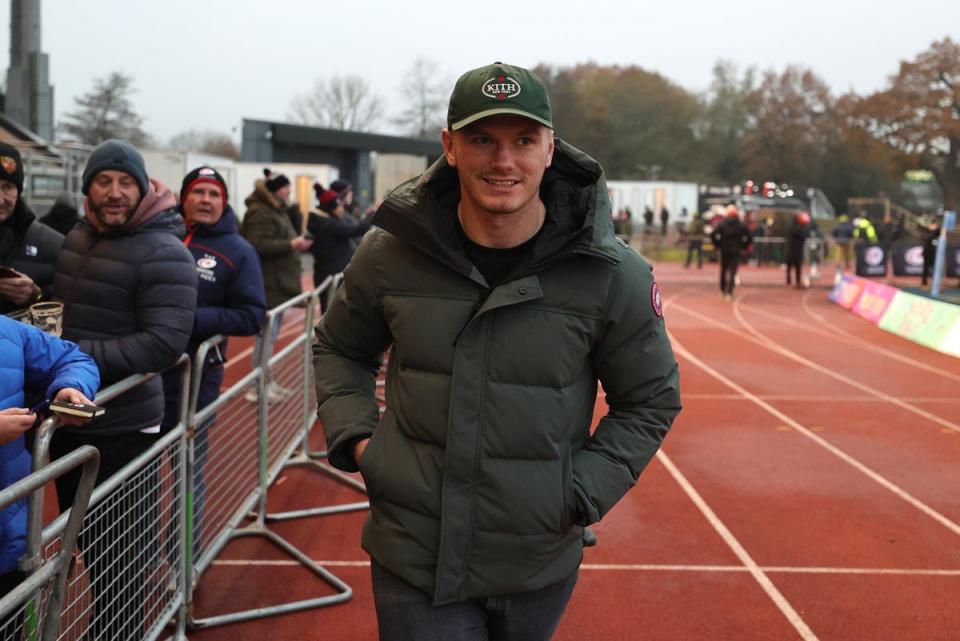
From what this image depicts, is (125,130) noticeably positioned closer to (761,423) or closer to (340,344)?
(761,423)

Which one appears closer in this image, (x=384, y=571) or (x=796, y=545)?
(x=384, y=571)

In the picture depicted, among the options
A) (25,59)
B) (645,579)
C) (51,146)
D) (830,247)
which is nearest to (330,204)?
(645,579)

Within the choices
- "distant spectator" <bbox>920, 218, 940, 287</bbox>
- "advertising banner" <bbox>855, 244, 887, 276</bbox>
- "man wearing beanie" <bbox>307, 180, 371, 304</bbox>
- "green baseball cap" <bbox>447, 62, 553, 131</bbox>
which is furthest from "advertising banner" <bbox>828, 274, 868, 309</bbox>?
"green baseball cap" <bbox>447, 62, 553, 131</bbox>

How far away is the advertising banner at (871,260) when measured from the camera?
2580 centimetres

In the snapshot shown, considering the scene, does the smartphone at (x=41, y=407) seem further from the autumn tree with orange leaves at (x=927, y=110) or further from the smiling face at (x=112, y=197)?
the autumn tree with orange leaves at (x=927, y=110)

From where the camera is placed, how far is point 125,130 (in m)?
60.5

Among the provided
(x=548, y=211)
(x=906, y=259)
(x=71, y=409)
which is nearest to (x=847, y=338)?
(x=906, y=259)

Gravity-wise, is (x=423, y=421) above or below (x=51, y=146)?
below

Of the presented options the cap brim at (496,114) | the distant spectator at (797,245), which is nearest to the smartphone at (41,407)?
the cap brim at (496,114)

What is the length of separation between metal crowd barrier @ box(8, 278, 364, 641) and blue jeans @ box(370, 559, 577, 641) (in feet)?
2.79

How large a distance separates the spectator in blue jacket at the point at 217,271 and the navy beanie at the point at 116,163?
45.7 inches

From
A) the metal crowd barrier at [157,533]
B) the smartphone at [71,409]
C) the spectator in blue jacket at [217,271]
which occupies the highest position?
the spectator in blue jacket at [217,271]

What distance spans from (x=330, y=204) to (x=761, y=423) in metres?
4.89

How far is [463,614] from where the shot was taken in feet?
8.03
